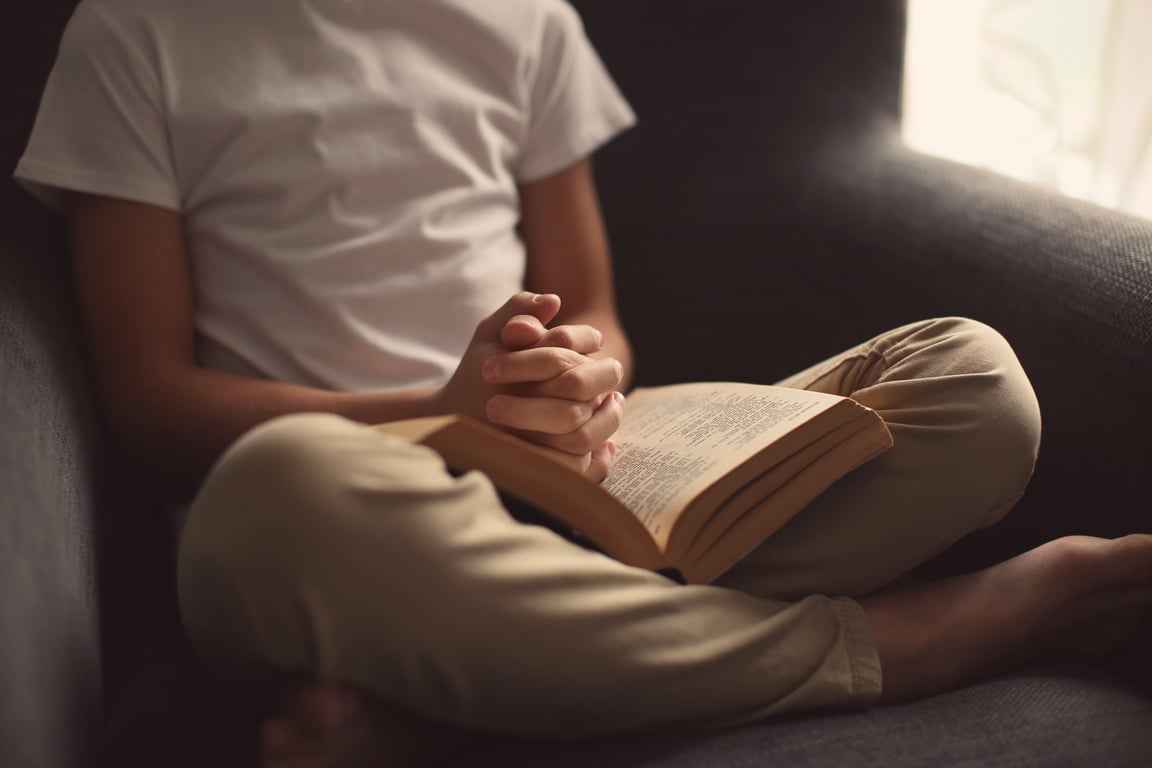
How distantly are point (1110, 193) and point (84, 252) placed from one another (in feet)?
3.63

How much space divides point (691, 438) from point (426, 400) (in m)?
0.19

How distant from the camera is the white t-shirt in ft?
2.44

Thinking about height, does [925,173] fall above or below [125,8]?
below

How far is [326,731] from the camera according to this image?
472 mm

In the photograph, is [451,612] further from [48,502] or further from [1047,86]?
[1047,86]

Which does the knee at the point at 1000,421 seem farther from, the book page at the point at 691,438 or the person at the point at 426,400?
the book page at the point at 691,438

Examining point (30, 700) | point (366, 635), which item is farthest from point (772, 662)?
point (30, 700)

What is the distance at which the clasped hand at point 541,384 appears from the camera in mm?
590

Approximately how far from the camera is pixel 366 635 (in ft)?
1.54

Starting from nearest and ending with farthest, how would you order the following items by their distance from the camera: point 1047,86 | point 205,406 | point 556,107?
1. point 205,406
2. point 556,107
3. point 1047,86

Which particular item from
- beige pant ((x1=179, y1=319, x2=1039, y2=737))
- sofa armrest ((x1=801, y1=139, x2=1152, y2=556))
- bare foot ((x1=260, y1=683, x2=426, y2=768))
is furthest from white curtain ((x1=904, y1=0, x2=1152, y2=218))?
bare foot ((x1=260, y1=683, x2=426, y2=768))

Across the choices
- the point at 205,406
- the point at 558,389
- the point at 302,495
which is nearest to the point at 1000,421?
the point at 558,389

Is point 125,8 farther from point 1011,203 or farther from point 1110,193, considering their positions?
point 1110,193

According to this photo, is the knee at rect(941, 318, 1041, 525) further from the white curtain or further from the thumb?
the white curtain
